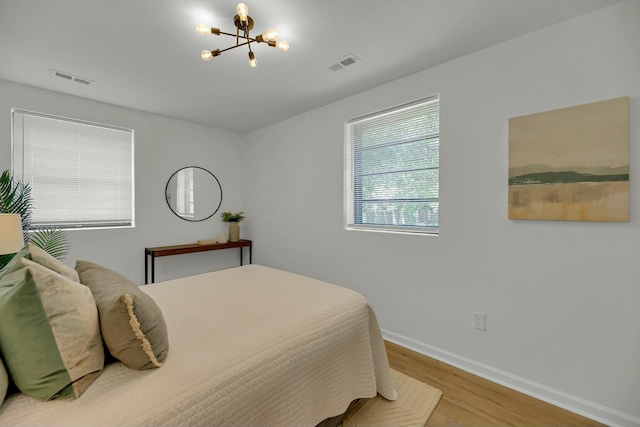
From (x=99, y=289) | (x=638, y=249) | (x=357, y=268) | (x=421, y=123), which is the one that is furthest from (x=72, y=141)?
(x=638, y=249)

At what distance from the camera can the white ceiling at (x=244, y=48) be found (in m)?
1.61

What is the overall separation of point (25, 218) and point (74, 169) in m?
0.86

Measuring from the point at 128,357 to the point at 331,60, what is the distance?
226 cm

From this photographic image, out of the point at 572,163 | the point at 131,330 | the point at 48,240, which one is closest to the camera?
the point at 131,330

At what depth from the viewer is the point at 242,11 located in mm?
1546

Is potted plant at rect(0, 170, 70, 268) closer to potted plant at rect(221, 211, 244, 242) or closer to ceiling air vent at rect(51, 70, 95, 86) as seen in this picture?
ceiling air vent at rect(51, 70, 95, 86)

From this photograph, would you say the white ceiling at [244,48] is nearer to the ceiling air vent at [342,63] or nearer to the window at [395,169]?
the ceiling air vent at [342,63]

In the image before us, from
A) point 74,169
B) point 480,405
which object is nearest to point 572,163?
point 480,405

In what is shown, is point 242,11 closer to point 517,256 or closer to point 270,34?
point 270,34

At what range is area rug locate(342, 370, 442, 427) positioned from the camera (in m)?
1.58

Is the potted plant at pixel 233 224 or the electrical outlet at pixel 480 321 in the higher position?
the potted plant at pixel 233 224

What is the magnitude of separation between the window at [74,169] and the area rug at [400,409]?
3.24 meters

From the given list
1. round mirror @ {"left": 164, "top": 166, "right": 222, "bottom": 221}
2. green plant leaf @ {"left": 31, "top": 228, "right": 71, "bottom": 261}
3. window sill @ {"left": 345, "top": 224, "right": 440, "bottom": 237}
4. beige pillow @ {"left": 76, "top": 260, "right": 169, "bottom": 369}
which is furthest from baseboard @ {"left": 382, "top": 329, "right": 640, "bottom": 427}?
green plant leaf @ {"left": 31, "top": 228, "right": 71, "bottom": 261}

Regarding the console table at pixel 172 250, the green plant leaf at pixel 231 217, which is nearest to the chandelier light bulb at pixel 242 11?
the console table at pixel 172 250
